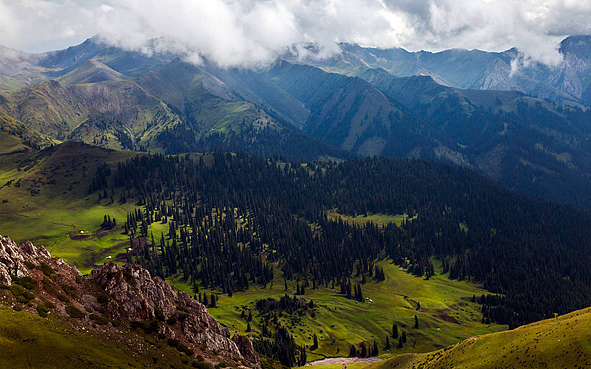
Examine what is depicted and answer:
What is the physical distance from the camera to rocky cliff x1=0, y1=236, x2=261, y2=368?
83.3 meters

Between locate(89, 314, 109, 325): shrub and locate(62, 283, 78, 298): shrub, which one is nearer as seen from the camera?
locate(89, 314, 109, 325): shrub

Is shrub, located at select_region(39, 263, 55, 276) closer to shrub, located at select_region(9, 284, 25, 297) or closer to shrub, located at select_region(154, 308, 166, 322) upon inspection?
shrub, located at select_region(9, 284, 25, 297)

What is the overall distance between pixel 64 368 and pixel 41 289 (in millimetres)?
24459

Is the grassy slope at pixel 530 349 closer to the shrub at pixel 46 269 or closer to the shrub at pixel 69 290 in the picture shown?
the shrub at pixel 69 290

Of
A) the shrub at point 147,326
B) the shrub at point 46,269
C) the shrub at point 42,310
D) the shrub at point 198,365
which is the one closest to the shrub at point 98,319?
the shrub at point 147,326

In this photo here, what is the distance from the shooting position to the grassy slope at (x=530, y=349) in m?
91.2

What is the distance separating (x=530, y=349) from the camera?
98.1m

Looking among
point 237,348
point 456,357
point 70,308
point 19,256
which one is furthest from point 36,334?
point 456,357

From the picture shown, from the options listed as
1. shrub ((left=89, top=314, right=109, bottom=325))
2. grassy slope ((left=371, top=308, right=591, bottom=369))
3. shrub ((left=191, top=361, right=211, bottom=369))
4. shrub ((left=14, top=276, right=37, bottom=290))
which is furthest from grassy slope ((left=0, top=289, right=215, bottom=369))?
grassy slope ((left=371, top=308, right=591, bottom=369))

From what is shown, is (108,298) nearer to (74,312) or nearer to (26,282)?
(74,312)

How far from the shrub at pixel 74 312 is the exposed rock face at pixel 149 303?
912 centimetres

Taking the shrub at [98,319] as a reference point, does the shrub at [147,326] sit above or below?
below

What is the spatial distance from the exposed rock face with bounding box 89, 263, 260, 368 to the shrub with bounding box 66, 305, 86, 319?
9116 millimetres

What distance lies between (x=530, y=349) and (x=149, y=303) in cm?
9393
